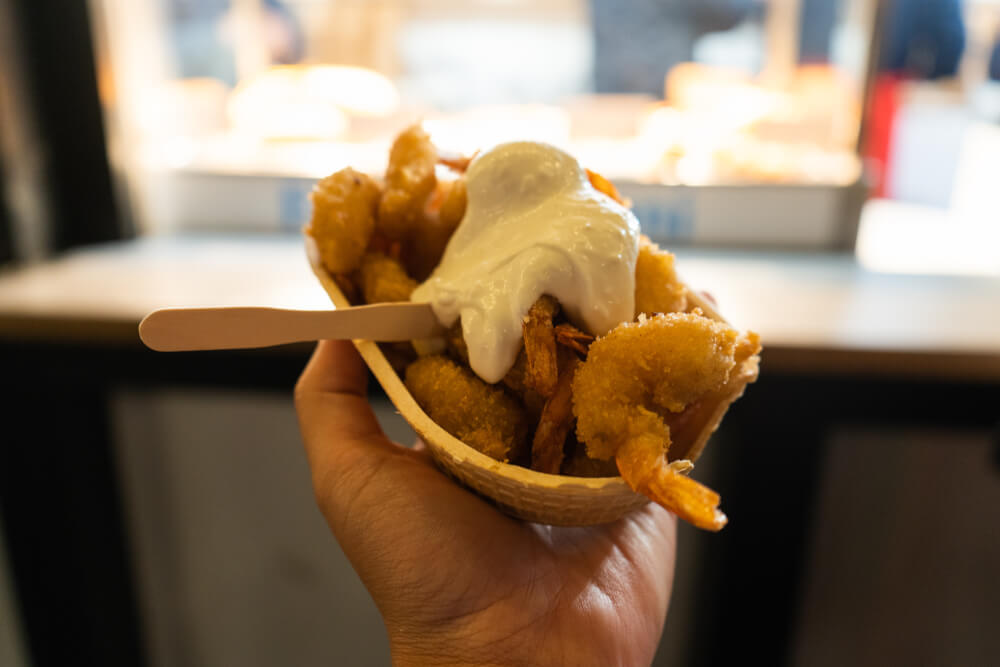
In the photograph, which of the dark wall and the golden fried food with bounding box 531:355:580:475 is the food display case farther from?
the golden fried food with bounding box 531:355:580:475

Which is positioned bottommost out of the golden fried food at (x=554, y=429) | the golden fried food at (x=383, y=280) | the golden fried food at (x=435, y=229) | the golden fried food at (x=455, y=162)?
the golden fried food at (x=554, y=429)

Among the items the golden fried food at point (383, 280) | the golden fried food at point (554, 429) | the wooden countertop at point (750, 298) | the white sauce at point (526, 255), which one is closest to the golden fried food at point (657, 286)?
the white sauce at point (526, 255)

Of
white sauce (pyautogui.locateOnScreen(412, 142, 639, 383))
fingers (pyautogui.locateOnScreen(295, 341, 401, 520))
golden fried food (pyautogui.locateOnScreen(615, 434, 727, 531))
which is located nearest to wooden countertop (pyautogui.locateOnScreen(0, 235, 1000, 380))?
fingers (pyautogui.locateOnScreen(295, 341, 401, 520))

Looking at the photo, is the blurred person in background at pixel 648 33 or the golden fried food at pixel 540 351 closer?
the golden fried food at pixel 540 351

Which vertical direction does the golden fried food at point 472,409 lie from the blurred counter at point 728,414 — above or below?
above

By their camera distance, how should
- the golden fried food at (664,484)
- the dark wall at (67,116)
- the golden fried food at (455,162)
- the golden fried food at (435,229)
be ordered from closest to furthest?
the golden fried food at (664,484) < the golden fried food at (435,229) < the golden fried food at (455,162) < the dark wall at (67,116)

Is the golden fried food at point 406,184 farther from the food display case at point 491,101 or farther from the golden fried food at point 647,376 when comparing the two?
the food display case at point 491,101
